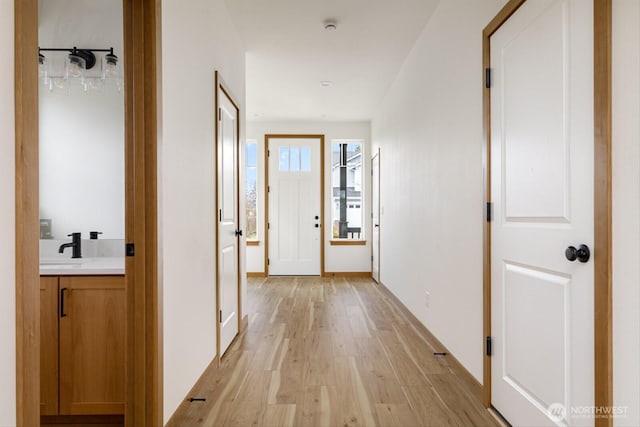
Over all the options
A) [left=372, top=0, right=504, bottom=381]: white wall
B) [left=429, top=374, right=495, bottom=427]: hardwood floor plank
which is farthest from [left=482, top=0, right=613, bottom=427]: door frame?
[left=372, top=0, right=504, bottom=381]: white wall

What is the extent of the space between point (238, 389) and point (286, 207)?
168 inches

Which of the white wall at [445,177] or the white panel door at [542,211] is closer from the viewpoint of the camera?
the white panel door at [542,211]

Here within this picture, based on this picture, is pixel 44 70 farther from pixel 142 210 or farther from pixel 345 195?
pixel 345 195

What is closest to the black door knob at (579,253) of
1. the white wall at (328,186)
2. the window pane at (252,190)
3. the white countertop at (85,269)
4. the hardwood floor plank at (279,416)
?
the hardwood floor plank at (279,416)

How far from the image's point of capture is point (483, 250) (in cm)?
199

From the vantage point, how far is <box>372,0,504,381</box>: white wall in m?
2.13

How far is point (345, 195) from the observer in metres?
6.42

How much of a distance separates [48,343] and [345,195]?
509 cm

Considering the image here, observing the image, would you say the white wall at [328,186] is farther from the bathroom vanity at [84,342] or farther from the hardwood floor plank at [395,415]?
the bathroom vanity at [84,342]

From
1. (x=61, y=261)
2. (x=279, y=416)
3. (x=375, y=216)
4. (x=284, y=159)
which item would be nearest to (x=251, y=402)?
(x=279, y=416)

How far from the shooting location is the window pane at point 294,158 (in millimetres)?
6340

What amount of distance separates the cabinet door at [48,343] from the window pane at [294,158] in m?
4.82

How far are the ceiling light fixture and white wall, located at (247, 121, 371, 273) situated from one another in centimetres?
322

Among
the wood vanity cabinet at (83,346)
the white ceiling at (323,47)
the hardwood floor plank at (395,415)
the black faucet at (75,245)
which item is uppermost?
the white ceiling at (323,47)
